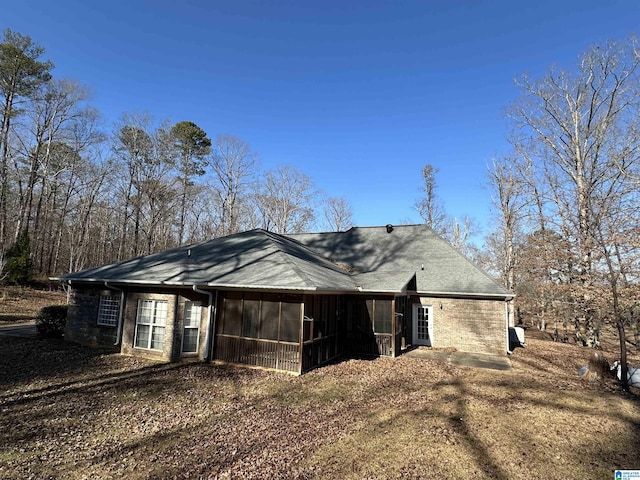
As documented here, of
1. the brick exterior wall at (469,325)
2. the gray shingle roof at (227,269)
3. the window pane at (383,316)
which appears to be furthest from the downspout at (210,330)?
the brick exterior wall at (469,325)

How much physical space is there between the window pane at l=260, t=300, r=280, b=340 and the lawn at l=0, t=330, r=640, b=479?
1155mm

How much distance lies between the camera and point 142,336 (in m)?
11.2

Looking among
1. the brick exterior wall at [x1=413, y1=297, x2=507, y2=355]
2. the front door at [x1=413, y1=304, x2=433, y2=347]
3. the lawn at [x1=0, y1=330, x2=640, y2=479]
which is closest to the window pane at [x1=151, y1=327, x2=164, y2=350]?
the lawn at [x1=0, y1=330, x2=640, y2=479]

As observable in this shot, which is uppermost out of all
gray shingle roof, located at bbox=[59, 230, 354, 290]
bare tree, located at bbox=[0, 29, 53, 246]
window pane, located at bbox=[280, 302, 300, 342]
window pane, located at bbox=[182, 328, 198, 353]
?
bare tree, located at bbox=[0, 29, 53, 246]

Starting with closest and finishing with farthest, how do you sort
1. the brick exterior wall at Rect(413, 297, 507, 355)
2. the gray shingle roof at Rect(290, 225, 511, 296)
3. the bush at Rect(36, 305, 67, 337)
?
the bush at Rect(36, 305, 67, 337) < the brick exterior wall at Rect(413, 297, 507, 355) < the gray shingle roof at Rect(290, 225, 511, 296)

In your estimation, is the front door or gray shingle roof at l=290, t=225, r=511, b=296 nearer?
gray shingle roof at l=290, t=225, r=511, b=296

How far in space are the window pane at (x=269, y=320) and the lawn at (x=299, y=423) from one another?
115 cm

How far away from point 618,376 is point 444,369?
5.25 metres

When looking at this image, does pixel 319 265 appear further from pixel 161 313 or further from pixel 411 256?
pixel 161 313

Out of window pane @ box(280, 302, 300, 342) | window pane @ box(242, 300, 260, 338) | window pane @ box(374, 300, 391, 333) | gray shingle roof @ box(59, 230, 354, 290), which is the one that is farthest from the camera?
window pane @ box(374, 300, 391, 333)

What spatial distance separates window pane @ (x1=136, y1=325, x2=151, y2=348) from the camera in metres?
11.1

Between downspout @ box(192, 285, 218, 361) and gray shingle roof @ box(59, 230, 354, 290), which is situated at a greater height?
gray shingle roof @ box(59, 230, 354, 290)

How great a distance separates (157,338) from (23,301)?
17603 millimetres

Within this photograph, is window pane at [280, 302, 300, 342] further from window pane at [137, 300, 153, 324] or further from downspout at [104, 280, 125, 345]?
downspout at [104, 280, 125, 345]
